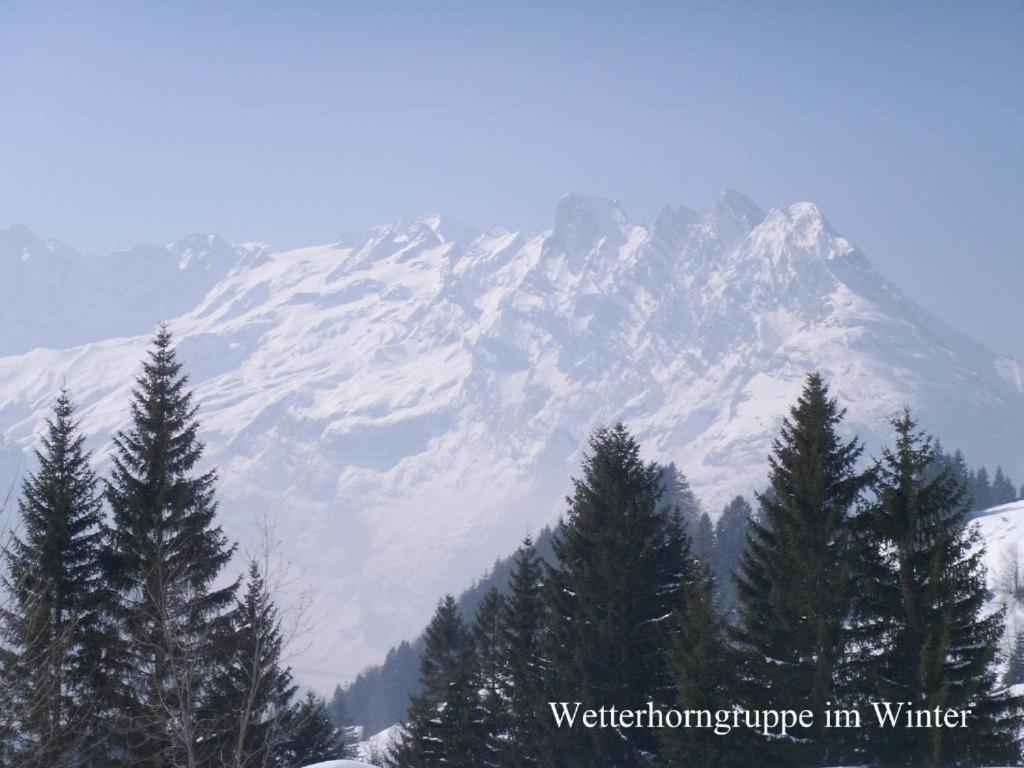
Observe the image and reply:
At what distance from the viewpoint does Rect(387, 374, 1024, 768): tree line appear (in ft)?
62.8

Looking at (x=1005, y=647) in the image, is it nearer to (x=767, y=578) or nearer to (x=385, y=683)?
(x=767, y=578)

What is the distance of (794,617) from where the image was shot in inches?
820

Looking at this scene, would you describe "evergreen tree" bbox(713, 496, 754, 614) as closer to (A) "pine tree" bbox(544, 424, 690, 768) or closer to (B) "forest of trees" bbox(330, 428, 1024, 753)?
(B) "forest of trees" bbox(330, 428, 1024, 753)

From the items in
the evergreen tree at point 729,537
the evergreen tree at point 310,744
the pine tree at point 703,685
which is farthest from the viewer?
the evergreen tree at point 729,537

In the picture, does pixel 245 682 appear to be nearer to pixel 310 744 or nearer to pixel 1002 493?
pixel 310 744

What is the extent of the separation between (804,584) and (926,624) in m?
2.35

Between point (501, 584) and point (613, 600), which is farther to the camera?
point (501, 584)

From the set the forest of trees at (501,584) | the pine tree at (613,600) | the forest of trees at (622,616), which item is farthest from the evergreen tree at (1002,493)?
the forest of trees at (622,616)

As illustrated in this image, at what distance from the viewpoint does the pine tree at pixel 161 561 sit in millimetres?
21266

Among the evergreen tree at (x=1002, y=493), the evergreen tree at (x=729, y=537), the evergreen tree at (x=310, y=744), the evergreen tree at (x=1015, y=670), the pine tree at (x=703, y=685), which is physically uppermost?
the evergreen tree at (x=1002, y=493)

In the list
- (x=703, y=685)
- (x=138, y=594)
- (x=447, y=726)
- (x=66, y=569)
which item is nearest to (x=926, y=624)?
(x=703, y=685)

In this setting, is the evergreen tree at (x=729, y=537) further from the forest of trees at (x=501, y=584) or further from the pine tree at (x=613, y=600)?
the pine tree at (x=613, y=600)

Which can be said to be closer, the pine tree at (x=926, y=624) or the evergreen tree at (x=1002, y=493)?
the pine tree at (x=926, y=624)

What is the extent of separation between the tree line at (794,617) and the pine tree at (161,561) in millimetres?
8177
